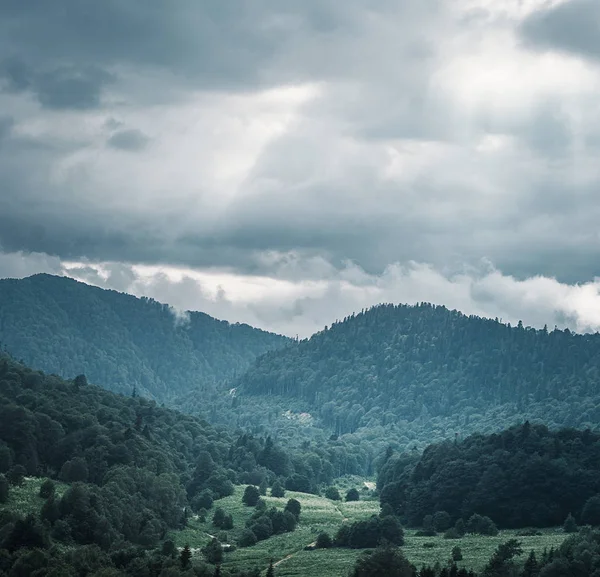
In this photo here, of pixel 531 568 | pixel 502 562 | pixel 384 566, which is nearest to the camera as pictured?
pixel 384 566

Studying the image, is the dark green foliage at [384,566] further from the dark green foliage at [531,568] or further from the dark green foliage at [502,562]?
the dark green foliage at [531,568]

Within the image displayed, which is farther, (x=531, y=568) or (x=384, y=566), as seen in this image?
(x=531, y=568)

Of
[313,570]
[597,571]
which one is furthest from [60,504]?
[597,571]

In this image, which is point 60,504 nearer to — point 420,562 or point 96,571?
point 96,571

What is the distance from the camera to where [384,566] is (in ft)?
533

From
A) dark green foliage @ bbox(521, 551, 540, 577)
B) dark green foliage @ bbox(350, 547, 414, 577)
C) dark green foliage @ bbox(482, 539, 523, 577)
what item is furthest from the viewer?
dark green foliage @ bbox(521, 551, 540, 577)

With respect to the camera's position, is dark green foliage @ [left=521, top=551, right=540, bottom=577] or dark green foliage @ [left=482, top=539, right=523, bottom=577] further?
dark green foliage @ [left=521, top=551, right=540, bottom=577]

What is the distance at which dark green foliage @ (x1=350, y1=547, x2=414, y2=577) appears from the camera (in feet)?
529

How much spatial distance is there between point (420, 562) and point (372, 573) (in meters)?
27.2

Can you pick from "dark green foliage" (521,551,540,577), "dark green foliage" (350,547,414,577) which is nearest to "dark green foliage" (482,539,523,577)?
"dark green foliage" (521,551,540,577)

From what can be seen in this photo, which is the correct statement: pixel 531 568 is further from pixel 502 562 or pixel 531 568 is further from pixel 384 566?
pixel 384 566

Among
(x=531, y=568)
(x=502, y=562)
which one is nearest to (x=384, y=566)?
(x=502, y=562)

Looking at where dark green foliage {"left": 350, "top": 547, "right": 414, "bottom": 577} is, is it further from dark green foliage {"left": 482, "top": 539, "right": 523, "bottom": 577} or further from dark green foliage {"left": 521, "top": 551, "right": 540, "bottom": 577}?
dark green foliage {"left": 521, "top": 551, "right": 540, "bottom": 577}

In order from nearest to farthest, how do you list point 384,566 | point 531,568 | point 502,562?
point 384,566 → point 531,568 → point 502,562
